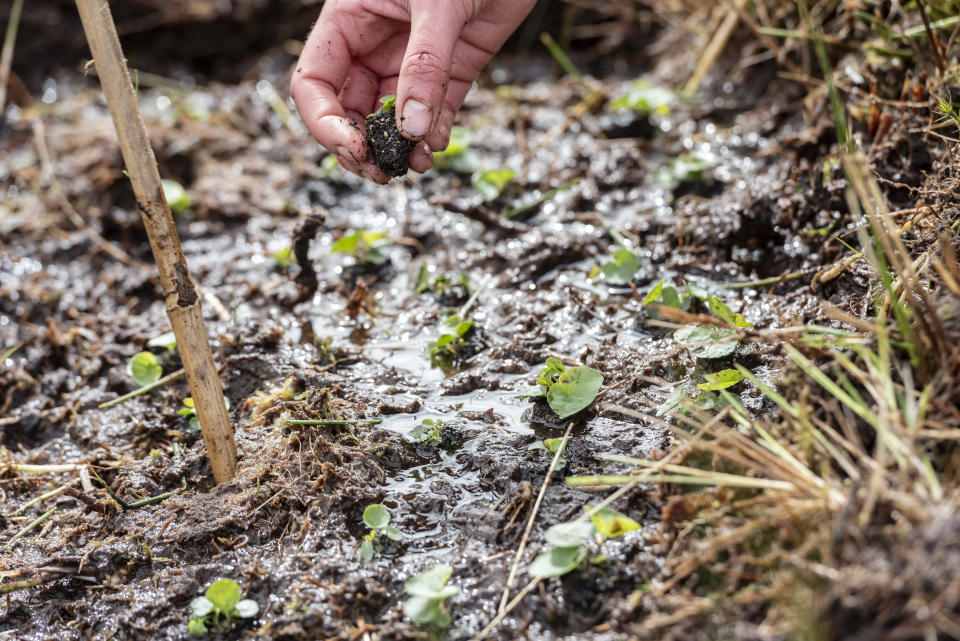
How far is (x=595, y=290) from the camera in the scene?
2.58m

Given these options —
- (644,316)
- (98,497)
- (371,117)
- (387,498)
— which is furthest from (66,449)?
(644,316)

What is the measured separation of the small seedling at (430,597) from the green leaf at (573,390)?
574 mm

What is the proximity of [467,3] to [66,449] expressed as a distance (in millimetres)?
1872

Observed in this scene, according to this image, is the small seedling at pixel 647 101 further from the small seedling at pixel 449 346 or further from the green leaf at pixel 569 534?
Answer: the green leaf at pixel 569 534

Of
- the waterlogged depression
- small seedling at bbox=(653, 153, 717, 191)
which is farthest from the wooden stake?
small seedling at bbox=(653, 153, 717, 191)

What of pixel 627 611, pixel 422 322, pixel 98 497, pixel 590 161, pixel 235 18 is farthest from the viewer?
pixel 235 18

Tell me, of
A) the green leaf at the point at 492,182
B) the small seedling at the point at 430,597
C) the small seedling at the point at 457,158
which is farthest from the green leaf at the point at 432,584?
the small seedling at the point at 457,158

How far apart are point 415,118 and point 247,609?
4.16 ft

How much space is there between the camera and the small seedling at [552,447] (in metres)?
1.85

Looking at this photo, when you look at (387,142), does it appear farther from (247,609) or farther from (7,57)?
(7,57)

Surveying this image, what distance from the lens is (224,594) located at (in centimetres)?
161

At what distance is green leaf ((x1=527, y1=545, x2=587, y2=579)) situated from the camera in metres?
1.53

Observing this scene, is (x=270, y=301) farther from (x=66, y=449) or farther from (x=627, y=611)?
(x=627, y=611)

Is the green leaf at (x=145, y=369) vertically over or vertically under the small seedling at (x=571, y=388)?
over
